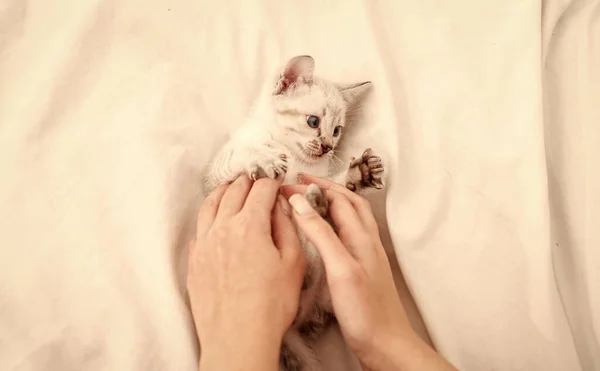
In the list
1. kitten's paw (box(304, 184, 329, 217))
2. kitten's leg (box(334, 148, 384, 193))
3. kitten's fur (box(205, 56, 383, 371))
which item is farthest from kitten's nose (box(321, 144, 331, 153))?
kitten's paw (box(304, 184, 329, 217))

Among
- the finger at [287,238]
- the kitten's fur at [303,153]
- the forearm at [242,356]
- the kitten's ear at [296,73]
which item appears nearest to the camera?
the forearm at [242,356]

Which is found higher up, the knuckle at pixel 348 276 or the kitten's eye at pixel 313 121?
the kitten's eye at pixel 313 121

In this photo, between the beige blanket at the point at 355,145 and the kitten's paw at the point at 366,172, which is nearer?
the beige blanket at the point at 355,145

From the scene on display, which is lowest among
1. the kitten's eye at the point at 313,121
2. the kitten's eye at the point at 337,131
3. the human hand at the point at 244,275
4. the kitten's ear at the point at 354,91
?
the human hand at the point at 244,275

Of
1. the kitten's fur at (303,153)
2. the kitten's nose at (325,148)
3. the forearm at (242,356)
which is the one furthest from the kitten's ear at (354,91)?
the forearm at (242,356)

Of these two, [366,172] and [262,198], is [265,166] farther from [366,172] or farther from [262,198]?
[366,172]

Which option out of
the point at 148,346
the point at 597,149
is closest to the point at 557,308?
the point at 597,149

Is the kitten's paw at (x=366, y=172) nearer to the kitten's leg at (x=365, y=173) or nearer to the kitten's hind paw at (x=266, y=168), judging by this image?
the kitten's leg at (x=365, y=173)
